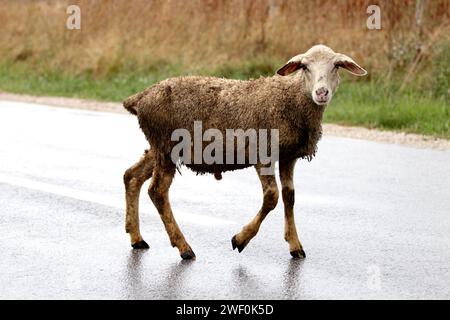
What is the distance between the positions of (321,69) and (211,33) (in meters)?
15.1

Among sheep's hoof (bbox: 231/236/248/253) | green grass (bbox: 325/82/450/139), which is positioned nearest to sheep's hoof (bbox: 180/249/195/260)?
sheep's hoof (bbox: 231/236/248/253)

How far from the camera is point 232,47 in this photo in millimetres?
21203

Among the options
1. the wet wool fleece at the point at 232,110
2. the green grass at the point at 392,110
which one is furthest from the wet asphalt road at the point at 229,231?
the green grass at the point at 392,110

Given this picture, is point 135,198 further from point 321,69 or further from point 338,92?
point 338,92

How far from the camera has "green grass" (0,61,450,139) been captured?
14.3m

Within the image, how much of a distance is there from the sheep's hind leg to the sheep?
0.59 feet

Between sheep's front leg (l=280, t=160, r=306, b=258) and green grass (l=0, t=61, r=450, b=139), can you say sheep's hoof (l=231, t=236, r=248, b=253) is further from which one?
green grass (l=0, t=61, r=450, b=139)

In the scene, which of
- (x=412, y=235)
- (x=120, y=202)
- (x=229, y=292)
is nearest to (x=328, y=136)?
(x=120, y=202)

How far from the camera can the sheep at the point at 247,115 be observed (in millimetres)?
7199

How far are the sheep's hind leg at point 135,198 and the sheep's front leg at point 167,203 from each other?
276 millimetres
